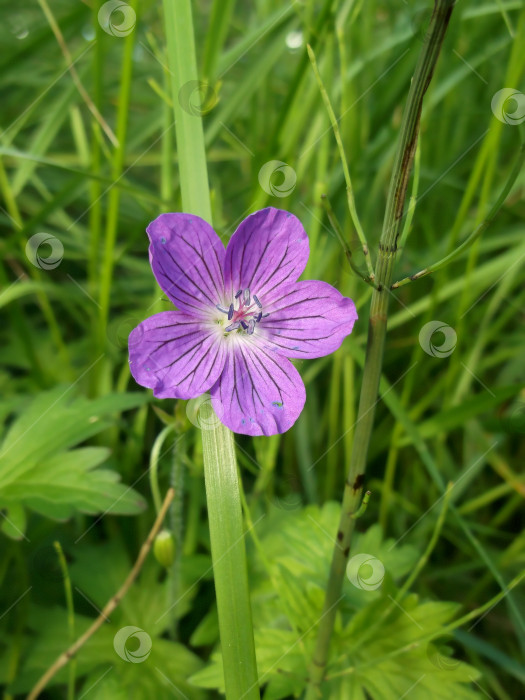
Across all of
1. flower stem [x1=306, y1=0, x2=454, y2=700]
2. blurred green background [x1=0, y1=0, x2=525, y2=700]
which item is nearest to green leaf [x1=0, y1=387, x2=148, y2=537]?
blurred green background [x1=0, y1=0, x2=525, y2=700]

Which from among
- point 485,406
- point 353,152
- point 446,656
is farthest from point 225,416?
point 353,152

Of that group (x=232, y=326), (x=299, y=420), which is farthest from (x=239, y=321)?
(x=299, y=420)

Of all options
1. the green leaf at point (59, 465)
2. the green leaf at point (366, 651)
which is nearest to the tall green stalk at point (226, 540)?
the green leaf at point (366, 651)

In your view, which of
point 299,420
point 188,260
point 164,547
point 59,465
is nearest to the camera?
point 188,260

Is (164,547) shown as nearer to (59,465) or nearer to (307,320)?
(59,465)

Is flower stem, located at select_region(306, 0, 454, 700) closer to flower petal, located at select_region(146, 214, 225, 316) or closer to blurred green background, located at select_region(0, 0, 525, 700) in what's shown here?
blurred green background, located at select_region(0, 0, 525, 700)

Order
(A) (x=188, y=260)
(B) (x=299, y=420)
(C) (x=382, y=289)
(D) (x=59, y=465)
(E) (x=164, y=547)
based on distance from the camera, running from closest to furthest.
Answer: (C) (x=382, y=289), (A) (x=188, y=260), (E) (x=164, y=547), (D) (x=59, y=465), (B) (x=299, y=420)

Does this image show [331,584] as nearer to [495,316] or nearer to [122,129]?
[122,129]
